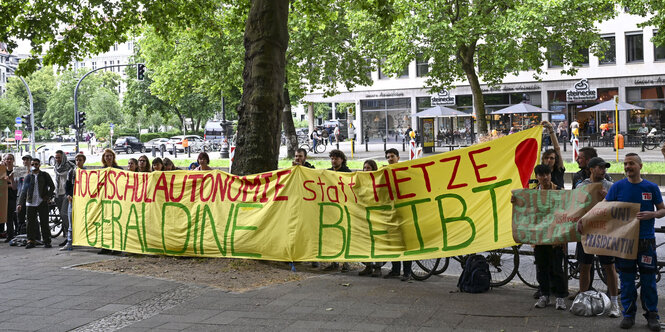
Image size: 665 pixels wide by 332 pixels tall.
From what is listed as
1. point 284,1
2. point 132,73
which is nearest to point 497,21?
point 284,1

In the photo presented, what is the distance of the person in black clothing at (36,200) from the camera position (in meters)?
12.6

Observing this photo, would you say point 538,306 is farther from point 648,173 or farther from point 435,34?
point 435,34

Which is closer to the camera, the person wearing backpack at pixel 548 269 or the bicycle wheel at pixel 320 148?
the person wearing backpack at pixel 548 269

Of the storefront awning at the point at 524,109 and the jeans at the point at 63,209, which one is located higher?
the storefront awning at the point at 524,109

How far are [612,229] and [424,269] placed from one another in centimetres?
337

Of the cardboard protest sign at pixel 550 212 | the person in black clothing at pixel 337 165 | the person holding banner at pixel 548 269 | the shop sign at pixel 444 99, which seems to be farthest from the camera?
the shop sign at pixel 444 99

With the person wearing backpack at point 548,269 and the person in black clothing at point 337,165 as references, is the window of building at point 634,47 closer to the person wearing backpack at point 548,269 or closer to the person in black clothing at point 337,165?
the person in black clothing at point 337,165

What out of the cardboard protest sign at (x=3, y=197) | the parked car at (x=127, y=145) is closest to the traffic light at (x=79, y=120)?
the parked car at (x=127, y=145)

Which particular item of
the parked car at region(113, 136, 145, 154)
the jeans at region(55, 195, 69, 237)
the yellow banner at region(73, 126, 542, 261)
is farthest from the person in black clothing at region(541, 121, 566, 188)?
the parked car at region(113, 136, 145, 154)

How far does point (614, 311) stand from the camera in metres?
6.55

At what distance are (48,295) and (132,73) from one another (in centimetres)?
6148

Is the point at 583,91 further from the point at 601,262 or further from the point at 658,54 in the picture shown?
the point at 601,262

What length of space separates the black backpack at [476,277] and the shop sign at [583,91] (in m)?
39.9

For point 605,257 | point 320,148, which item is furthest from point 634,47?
point 605,257
